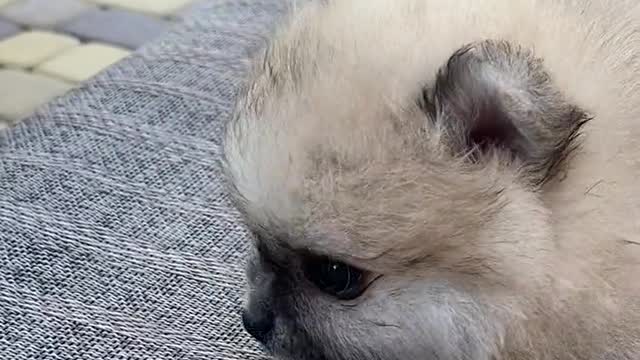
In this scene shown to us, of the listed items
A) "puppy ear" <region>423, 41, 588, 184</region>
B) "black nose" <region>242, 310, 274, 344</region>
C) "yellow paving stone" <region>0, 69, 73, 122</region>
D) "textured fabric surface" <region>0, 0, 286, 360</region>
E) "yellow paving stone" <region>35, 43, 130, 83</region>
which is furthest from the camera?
"yellow paving stone" <region>35, 43, 130, 83</region>

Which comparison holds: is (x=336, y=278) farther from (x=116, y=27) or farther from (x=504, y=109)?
(x=116, y=27)

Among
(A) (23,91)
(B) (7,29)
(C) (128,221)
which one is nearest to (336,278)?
(C) (128,221)

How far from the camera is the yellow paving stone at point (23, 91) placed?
1.97 meters

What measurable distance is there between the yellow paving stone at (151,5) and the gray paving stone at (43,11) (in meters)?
0.05

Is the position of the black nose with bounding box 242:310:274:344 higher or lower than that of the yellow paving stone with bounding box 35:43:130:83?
higher

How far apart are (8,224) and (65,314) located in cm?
19

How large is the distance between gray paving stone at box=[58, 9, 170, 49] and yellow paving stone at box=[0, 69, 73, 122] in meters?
0.20

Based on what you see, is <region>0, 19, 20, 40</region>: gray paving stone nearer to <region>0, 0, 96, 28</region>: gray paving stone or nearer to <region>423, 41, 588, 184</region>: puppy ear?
<region>0, 0, 96, 28</region>: gray paving stone

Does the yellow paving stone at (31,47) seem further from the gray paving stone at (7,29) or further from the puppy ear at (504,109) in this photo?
the puppy ear at (504,109)

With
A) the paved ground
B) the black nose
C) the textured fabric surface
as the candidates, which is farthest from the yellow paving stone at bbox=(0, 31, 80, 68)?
the black nose

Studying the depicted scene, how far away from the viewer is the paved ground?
6.73 ft

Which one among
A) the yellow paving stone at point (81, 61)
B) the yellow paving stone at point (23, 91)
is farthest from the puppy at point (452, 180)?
the yellow paving stone at point (81, 61)

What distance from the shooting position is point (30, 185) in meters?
1.45

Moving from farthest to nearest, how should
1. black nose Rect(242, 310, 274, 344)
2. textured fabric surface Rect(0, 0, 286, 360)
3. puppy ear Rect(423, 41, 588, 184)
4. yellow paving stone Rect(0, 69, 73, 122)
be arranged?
1. yellow paving stone Rect(0, 69, 73, 122)
2. textured fabric surface Rect(0, 0, 286, 360)
3. black nose Rect(242, 310, 274, 344)
4. puppy ear Rect(423, 41, 588, 184)
